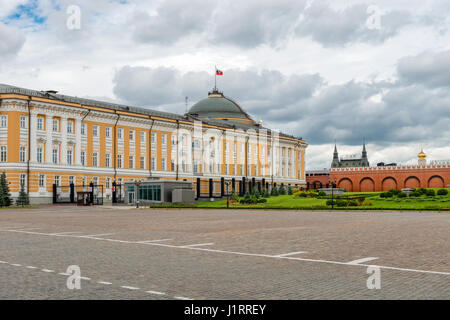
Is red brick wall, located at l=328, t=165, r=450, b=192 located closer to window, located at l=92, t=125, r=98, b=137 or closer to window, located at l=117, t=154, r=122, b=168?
window, located at l=117, t=154, r=122, b=168

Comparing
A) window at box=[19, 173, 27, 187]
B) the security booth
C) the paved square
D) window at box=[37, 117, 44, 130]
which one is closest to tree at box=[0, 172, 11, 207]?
window at box=[19, 173, 27, 187]

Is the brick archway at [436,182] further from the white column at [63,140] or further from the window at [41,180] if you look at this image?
the window at [41,180]

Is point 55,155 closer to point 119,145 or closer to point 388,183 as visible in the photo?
point 119,145

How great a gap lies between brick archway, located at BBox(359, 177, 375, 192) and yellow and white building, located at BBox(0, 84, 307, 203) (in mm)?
14110

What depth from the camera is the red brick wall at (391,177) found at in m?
96.7

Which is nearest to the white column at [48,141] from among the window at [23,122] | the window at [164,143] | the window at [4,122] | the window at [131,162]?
the window at [23,122]

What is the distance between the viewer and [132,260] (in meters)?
11.5

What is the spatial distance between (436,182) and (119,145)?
6098cm

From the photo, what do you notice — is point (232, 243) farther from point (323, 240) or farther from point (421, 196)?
point (421, 196)

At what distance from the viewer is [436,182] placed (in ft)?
317

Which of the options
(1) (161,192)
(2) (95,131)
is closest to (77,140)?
(2) (95,131)

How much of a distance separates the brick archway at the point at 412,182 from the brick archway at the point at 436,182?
2196 mm
